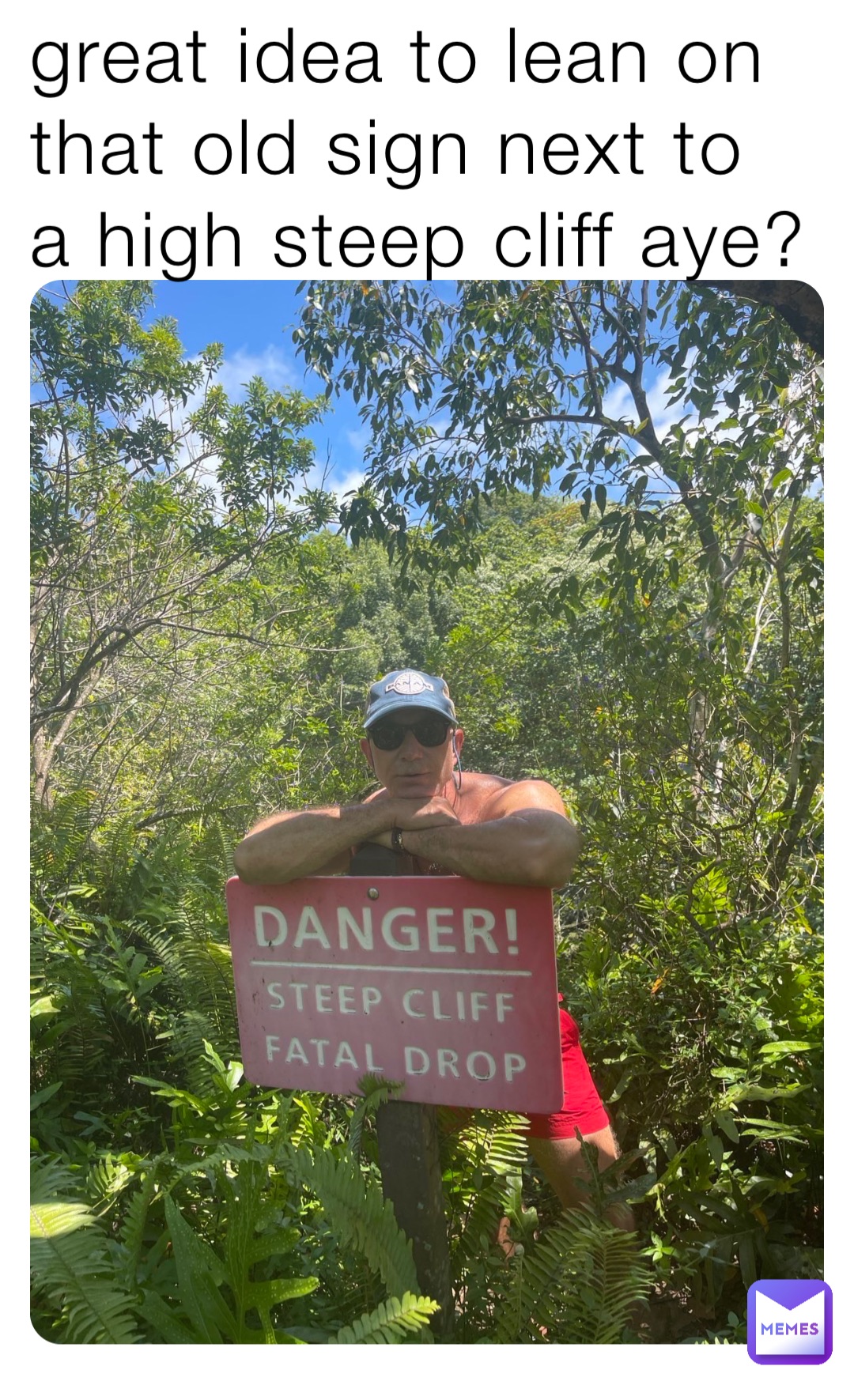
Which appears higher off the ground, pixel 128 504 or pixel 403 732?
pixel 128 504

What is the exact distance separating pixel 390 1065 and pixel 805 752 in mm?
1525

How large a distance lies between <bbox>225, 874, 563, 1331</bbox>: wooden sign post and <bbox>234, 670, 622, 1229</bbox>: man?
0.18 ft

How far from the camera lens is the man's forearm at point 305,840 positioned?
1.66 m

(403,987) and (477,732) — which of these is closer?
(403,987)

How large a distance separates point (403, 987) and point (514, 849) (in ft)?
1.17

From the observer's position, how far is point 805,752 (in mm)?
2525

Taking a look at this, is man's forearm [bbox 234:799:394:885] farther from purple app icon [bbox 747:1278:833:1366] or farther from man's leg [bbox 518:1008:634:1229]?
purple app icon [bbox 747:1278:833:1366]

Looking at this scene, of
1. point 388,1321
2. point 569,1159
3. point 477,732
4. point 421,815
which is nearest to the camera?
point 388,1321

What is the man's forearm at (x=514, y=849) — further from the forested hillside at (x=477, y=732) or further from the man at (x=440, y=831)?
the forested hillside at (x=477, y=732)

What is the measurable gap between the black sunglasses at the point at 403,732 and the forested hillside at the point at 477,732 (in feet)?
2.00

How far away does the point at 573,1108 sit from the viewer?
196 cm

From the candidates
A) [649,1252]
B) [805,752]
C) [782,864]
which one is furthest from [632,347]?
[649,1252]

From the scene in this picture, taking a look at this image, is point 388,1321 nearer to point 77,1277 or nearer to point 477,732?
point 77,1277

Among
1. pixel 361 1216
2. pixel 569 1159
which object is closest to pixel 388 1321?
pixel 361 1216
